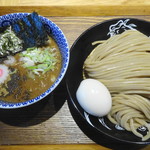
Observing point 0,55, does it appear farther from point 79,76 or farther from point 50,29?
point 79,76

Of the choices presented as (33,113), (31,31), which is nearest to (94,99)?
(33,113)

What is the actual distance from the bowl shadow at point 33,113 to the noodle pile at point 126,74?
0.97 feet

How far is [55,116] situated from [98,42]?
599 millimetres

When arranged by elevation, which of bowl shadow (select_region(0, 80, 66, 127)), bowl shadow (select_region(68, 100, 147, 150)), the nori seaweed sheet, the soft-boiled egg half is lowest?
bowl shadow (select_region(68, 100, 147, 150))

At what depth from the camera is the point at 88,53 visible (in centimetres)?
159

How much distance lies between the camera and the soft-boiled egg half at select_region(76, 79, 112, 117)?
1274 mm

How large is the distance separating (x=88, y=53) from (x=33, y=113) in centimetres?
57

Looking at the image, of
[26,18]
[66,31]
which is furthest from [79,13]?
[26,18]

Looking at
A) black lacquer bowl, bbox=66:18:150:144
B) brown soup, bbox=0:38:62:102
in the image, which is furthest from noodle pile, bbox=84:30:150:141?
brown soup, bbox=0:38:62:102

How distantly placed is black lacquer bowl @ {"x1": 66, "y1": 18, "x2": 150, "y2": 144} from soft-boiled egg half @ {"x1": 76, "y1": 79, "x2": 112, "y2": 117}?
2.1 inches

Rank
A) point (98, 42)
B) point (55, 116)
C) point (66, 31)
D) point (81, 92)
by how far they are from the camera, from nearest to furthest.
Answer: point (81, 92), point (55, 116), point (98, 42), point (66, 31)

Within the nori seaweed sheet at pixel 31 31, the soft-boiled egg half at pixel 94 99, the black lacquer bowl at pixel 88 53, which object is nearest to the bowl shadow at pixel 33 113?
the black lacquer bowl at pixel 88 53

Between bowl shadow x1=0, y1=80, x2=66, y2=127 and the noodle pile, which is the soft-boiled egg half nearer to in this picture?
the noodle pile

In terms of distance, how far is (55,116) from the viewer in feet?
4.74
